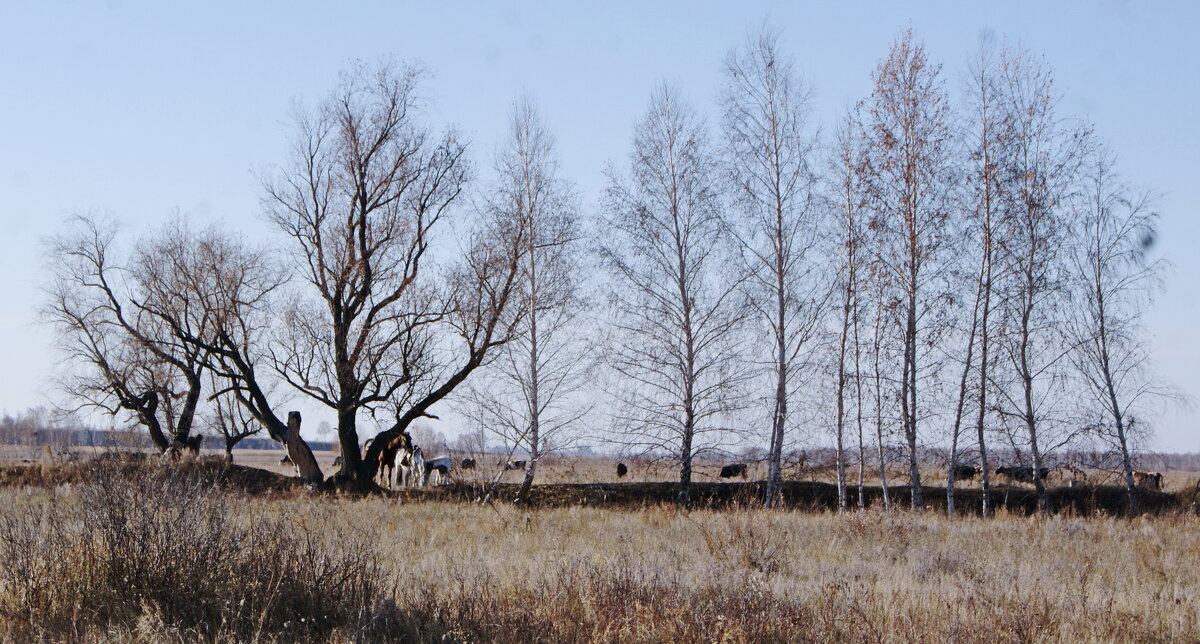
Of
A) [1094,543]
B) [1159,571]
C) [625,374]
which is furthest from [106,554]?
[625,374]

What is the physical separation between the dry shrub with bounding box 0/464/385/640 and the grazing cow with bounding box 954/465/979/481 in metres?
16.0

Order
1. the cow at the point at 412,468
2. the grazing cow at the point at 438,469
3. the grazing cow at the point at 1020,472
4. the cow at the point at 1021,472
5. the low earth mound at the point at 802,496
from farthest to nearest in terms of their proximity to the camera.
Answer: the grazing cow at the point at 438,469 → the cow at the point at 412,468 → the grazing cow at the point at 1020,472 → the cow at the point at 1021,472 → the low earth mound at the point at 802,496

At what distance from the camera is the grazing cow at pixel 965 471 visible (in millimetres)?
21125

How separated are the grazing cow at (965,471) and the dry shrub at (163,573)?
52.6 ft

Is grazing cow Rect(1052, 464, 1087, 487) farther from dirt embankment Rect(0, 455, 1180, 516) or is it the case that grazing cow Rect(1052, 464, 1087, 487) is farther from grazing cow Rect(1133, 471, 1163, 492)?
grazing cow Rect(1133, 471, 1163, 492)

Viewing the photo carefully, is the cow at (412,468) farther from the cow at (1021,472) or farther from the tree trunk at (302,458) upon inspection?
the cow at (1021,472)

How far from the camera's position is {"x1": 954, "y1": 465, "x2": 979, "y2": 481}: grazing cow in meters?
21.1

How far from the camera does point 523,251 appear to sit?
2125 centimetres

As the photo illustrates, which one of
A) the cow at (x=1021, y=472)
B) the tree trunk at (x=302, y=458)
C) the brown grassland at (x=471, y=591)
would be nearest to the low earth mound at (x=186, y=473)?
the tree trunk at (x=302, y=458)

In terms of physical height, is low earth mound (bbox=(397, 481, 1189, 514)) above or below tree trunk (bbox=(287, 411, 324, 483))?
below

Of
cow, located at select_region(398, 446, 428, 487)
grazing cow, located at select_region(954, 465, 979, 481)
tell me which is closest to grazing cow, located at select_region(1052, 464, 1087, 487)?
grazing cow, located at select_region(954, 465, 979, 481)

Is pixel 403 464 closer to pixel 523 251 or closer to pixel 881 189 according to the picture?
pixel 523 251

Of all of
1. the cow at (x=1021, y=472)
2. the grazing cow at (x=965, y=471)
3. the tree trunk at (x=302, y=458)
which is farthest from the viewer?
the tree trunk at (x=302, y=458)

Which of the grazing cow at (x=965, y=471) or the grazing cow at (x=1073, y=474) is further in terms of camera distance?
the grazing cow at (x=965, y=471)
